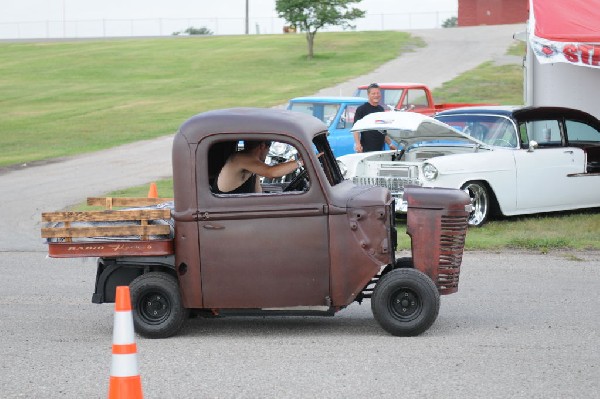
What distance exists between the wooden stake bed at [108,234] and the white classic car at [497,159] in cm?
575

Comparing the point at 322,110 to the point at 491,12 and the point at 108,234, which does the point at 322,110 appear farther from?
the point at 491,12

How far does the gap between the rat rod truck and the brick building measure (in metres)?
63.1

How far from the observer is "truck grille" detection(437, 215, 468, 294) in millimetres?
Result: 8398

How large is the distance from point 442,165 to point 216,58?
47421mm

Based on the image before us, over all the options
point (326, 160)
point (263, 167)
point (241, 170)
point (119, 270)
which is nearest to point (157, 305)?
point (119, 270)

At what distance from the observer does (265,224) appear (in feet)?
26.8

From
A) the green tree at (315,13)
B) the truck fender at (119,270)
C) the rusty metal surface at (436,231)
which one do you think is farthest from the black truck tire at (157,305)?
the green tree at (315,13)

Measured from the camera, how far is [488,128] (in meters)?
15.0

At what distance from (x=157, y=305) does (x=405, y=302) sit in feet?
6.25

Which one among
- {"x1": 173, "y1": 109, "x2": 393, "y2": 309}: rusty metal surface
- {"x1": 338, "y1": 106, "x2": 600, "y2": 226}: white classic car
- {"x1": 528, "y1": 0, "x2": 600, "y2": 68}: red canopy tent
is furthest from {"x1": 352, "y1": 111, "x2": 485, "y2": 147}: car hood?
{"x1": 173, "y1": 109, "x2": 393, "y2": 309}: rusty metal surface

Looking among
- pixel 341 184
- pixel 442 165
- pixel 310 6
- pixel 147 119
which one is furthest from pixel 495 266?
pixel 310 6

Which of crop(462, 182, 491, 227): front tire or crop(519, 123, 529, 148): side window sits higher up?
crop(519, 123, 529, 148): side window

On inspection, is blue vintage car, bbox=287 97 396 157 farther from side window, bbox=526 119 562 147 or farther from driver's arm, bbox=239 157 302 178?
driver's arm, bbox=239 157 302 178

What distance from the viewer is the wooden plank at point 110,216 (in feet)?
26.9
